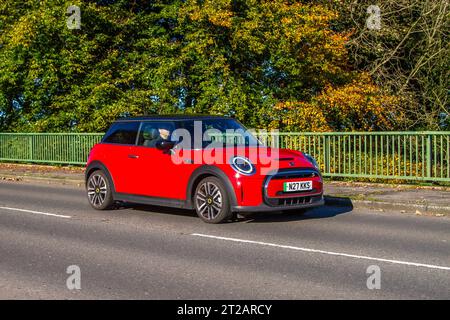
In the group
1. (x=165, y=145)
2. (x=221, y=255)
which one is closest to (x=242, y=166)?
(x=165, y=145)

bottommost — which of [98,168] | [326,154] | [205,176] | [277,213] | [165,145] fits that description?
[277,213]

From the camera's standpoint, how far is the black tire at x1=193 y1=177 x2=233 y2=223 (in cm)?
987

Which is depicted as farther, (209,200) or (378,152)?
(378,152)

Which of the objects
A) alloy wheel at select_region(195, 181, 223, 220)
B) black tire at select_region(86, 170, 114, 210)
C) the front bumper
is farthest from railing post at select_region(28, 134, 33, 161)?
the front bumper

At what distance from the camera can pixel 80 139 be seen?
76.7 feet

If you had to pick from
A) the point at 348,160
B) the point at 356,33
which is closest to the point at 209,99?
the point at 356,33

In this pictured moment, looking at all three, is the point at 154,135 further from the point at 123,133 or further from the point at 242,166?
the point at 242,166

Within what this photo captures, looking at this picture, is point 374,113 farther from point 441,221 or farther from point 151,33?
point 441,221

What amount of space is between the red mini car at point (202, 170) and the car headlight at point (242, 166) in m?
0.02

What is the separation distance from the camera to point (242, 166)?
979 cm

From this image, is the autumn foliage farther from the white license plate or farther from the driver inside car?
the white license plate

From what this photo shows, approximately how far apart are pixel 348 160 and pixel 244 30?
848 centimetres

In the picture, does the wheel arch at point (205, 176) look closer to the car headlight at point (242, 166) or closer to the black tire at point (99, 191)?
the car headlight at point (242, 166)

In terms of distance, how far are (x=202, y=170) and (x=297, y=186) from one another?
150cm
